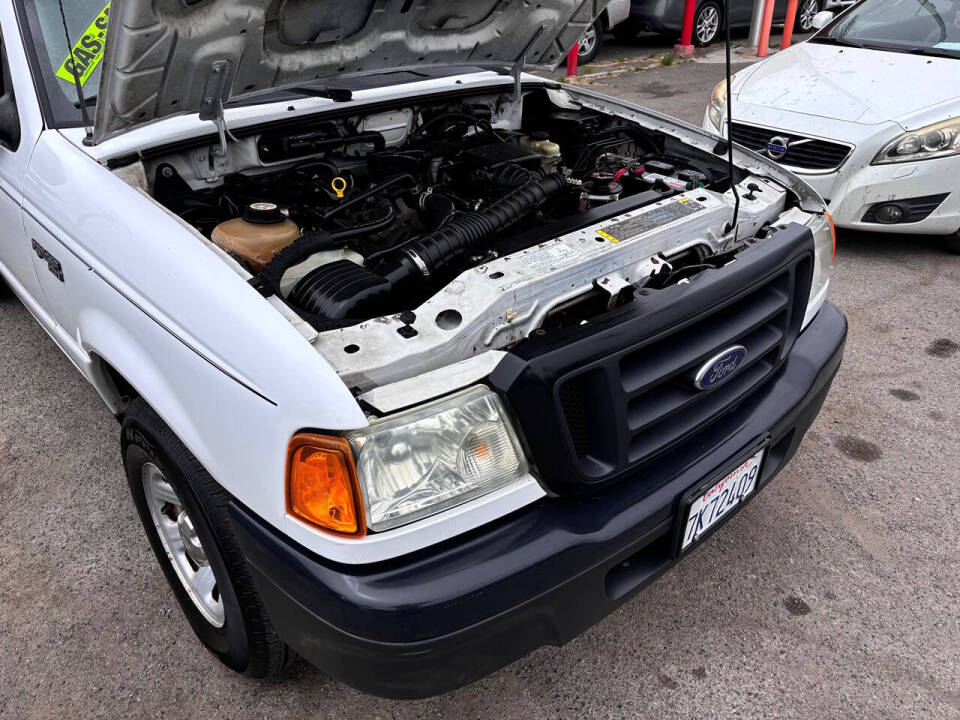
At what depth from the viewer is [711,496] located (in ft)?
5.53

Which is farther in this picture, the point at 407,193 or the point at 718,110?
the point at 718,110

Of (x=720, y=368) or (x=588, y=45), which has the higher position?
(x=720, y=368)

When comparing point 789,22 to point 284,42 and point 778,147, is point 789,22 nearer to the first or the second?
point 778,147

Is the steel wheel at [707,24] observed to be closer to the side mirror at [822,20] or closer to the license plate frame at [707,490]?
the side mirror at [822,20]

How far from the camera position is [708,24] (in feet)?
33.5

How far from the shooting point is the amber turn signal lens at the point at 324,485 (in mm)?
1314

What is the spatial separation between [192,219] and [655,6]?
9.21m

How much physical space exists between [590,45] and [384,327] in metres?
8.83

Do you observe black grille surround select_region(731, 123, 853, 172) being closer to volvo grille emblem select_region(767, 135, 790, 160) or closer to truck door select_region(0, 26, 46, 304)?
volvo grille emblem select_region(767, 135, 790, 160)

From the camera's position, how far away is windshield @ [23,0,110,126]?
7.33ft

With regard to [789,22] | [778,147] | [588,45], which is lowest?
[588,45]

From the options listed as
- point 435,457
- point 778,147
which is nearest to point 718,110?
point 778,147

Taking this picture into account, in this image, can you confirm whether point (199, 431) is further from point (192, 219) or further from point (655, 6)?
point (655, 6)

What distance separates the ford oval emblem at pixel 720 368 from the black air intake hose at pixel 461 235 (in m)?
0.72
